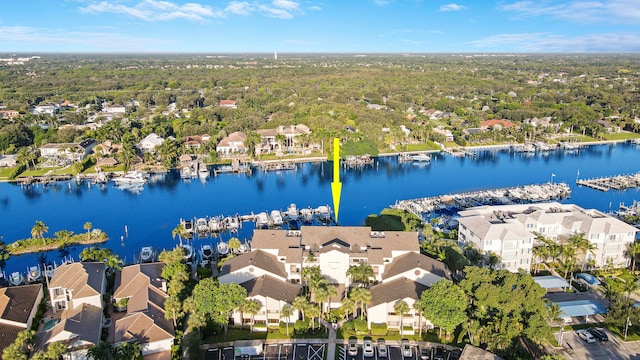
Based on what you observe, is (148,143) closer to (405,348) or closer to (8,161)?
(8,161)

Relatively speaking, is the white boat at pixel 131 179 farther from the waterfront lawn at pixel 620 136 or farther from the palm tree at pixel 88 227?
the waterfront lawn at pixel 620 136

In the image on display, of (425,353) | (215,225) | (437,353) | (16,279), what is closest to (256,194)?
(215,225)

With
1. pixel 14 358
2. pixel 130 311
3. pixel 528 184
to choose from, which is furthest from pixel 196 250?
pixel 528 184

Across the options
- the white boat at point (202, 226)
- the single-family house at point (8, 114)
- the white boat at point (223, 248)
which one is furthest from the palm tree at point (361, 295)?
the single-family house at point (8, 114)

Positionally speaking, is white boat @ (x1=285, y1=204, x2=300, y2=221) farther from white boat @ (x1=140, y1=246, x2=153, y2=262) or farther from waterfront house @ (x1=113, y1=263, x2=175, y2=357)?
waterfront house @ (x1=113, y1=263, x2=175, y2=357)

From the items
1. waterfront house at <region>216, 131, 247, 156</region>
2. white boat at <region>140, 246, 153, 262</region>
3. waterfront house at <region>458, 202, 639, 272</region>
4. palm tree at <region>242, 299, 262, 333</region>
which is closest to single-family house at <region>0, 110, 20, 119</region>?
waterfront house at <region>216, 131, 247, 156</region>

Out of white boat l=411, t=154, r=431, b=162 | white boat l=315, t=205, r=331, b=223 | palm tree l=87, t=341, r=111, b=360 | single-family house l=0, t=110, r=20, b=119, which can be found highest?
single-family house l=0, t=110, r=20, b=119

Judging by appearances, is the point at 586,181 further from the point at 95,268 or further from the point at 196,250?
the point at 95,268
